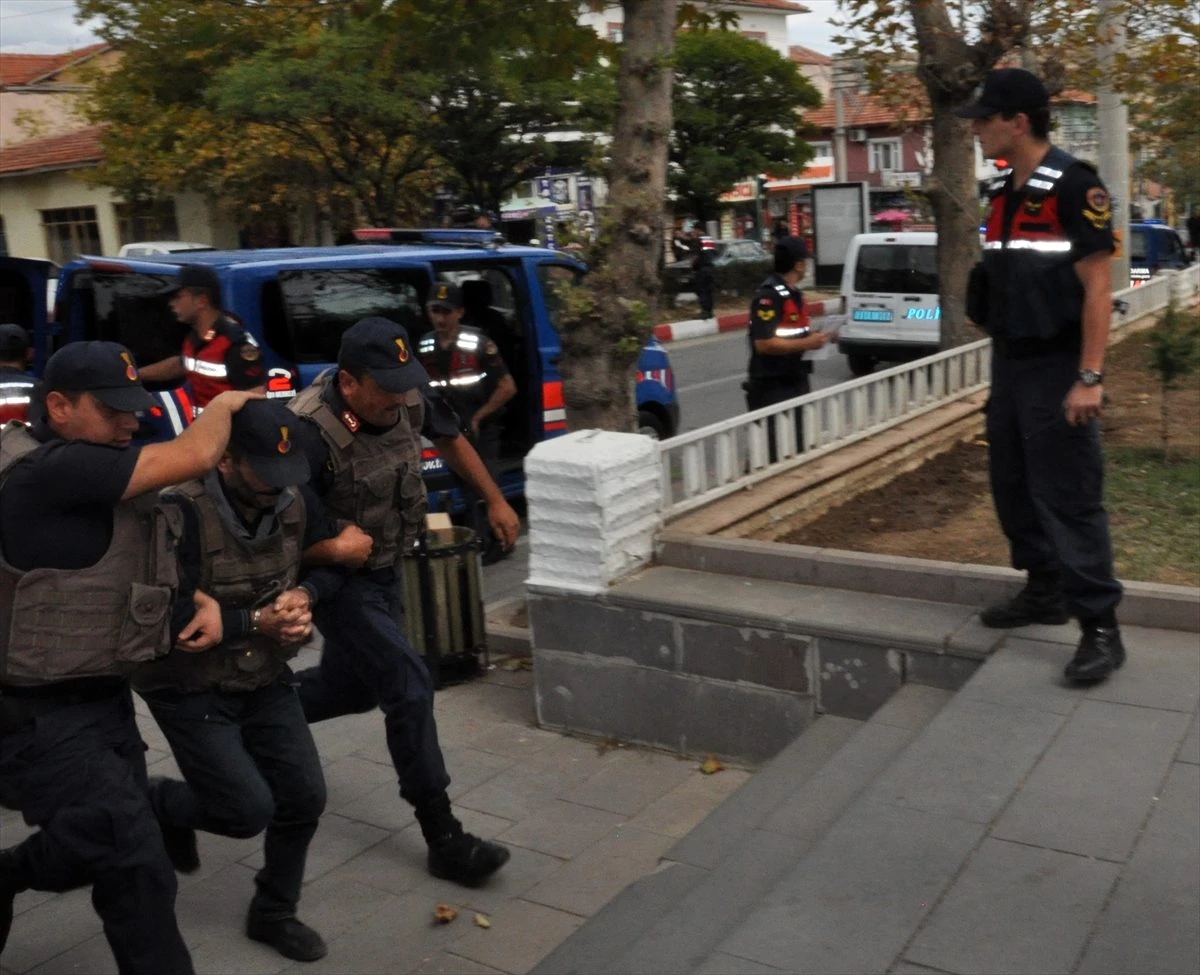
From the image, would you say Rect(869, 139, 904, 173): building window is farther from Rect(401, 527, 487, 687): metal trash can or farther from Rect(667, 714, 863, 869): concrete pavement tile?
Rect(667, 714, 863, 869): concrete pavement tile

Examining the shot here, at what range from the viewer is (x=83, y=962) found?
158 inches

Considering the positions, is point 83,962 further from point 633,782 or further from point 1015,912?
point 1015,912

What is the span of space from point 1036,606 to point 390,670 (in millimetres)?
2253

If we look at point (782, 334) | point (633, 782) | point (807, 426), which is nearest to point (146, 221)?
point (782, 334)

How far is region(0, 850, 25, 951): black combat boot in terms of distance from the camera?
3.54 m

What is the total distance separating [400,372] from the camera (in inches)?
164

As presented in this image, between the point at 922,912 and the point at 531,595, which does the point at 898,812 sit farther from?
the point at 531,595

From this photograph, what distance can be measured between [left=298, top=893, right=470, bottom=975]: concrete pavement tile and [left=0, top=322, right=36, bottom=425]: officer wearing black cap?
127 inches

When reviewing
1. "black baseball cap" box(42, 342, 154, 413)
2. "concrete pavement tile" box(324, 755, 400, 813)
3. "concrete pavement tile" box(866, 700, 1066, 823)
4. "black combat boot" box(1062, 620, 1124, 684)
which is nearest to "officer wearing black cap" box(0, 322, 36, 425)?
"concrete pavement tile" box(324, 755, 400, 813)

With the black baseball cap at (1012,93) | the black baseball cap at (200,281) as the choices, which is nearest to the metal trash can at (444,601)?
the black baseball cap at (200,281)

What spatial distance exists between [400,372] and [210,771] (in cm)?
129

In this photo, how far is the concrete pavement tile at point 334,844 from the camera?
15.2 ft

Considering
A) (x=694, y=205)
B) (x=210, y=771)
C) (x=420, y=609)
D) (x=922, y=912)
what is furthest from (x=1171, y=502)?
(x=694, y=205)

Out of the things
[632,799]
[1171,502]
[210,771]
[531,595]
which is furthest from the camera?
[1171,502]
